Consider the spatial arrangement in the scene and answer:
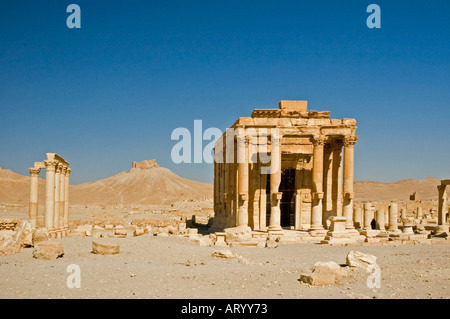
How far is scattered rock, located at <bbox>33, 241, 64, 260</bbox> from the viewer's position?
13.1 m

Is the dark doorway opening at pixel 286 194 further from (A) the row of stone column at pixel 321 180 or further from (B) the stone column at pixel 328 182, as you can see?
(A) the row of stone column at pixel 321 180

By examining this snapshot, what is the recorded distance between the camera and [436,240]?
21828mm

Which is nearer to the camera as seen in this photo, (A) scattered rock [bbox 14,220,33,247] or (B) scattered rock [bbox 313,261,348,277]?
(B) scattered rock [bbox 313,261,348,277]

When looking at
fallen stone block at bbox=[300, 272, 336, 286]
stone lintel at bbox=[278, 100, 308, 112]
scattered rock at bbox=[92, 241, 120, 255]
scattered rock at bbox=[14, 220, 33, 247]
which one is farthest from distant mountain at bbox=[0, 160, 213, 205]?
fallen stone block at bbox=[300, 272, 336, 286]

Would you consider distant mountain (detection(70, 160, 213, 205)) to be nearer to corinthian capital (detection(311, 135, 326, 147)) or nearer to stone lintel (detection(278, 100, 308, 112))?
stone lintel (detection(278, 100, 308, 112))

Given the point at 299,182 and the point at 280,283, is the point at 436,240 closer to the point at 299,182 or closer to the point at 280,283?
the point at 299,182

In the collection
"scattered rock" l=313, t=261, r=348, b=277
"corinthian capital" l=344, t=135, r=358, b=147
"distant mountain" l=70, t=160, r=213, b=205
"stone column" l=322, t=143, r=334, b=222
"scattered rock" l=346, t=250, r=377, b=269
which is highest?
"corinthian capital" l=344, t=135, r=358, b=147

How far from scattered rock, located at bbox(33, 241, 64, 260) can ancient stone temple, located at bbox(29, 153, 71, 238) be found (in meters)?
8.29

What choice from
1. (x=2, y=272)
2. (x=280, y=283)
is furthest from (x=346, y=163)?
(x=2, y=272)

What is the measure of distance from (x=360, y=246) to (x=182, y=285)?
42.1ft

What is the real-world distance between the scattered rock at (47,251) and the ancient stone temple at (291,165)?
11095 mm

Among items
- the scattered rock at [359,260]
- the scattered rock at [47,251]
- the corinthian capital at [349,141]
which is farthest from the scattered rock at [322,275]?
the corinthian capital at [349,141]

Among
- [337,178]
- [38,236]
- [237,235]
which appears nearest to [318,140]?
[337,178]

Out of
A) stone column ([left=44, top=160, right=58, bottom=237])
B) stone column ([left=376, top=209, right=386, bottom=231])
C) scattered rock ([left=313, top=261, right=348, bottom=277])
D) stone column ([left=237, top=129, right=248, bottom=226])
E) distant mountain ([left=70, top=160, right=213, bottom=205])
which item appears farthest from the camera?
distant mountain ([left=70, top=160, right=213, bottom=205])
